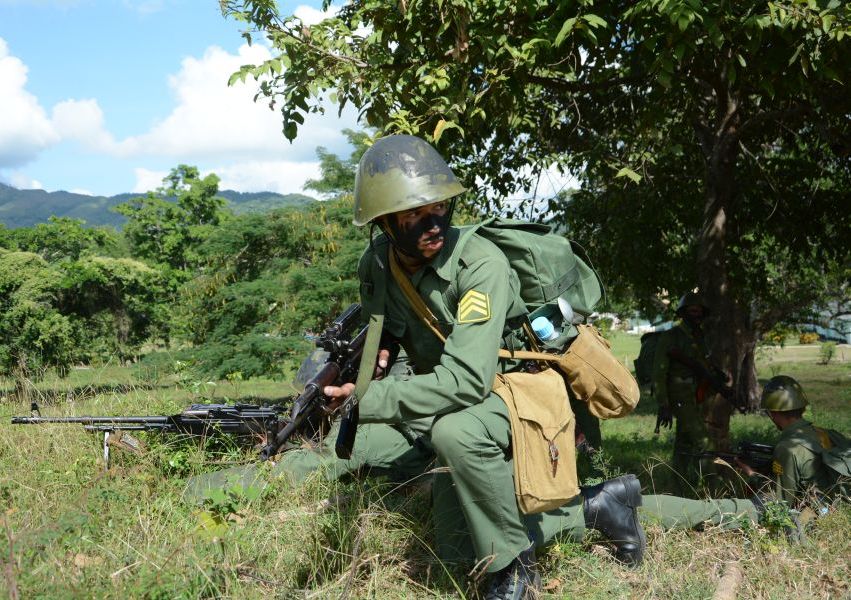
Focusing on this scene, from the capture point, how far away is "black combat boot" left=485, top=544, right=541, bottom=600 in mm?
3311

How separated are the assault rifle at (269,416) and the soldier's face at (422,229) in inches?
29.1

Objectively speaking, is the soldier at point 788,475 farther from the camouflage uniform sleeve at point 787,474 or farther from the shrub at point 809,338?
the shrub at point 809,338

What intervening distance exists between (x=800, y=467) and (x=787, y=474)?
0.28 ft

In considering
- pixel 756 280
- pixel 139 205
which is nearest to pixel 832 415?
pixel 756 280

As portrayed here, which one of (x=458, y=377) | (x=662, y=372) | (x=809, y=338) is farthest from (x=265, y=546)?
(x=809, y=338)

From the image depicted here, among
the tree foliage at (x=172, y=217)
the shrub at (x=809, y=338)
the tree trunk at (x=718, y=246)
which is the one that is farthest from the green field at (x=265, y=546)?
the tree foliage at (x=172, y=217)

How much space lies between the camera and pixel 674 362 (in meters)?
7.63

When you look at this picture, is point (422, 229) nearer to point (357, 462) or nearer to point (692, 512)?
point (357, 462)

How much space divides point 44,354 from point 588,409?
31.0 ft

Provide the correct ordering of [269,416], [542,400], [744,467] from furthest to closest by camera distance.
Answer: [744,467], [269,416], [542,400]

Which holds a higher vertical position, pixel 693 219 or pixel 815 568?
pixel 693 219

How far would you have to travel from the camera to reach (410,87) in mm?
5473

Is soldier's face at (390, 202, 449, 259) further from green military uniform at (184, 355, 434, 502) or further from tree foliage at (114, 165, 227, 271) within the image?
tree foliage at (114, 165, 227, 271)

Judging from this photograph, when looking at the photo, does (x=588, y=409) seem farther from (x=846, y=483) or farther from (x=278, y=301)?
(x=278, y=301)
